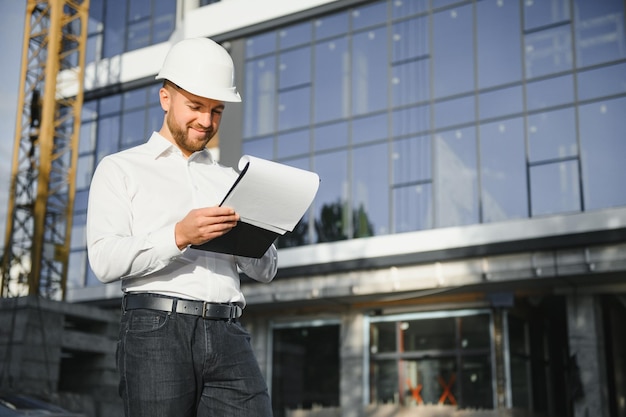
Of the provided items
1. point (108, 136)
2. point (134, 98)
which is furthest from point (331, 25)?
point (108, 136)

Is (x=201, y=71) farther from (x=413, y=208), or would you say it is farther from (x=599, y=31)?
(x=599, y=31)

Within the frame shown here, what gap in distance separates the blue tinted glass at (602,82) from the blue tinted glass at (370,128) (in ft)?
17.0

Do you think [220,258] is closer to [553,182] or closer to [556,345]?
[553,182]

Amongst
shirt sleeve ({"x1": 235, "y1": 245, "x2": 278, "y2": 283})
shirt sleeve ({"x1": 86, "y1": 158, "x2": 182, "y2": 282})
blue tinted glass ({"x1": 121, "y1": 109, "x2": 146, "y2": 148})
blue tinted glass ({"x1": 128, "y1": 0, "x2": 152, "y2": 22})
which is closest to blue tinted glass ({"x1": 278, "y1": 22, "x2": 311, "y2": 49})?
blue tinted glass ({"x1": 121, "y1": 109, "x2": 146, "y2": 148})

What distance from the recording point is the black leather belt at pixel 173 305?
2828 mm

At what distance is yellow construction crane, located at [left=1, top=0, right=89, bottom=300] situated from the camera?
99.0 ft

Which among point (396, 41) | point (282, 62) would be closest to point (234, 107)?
point (282, 62)

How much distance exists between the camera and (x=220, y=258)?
9.88 ft

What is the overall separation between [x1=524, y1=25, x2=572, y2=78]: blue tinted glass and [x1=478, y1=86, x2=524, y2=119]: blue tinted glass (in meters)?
0.56

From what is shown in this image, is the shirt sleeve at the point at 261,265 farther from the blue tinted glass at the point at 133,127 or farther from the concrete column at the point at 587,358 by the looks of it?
the blue tinted glass at the point at 133,127

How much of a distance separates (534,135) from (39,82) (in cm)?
2045

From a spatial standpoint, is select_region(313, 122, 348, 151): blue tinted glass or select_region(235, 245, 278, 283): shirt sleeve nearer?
select_region(235, 245, 278, 283): shirt sleeve

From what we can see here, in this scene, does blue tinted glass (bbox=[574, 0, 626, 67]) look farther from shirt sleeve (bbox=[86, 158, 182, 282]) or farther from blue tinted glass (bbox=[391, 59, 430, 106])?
shirt sleeve (bbox=[86, 158, 182, 282])

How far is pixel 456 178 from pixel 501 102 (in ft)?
7.12
